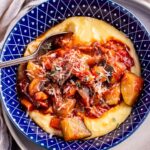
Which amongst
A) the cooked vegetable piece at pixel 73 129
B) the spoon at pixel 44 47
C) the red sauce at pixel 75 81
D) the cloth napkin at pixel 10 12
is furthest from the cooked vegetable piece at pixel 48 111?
the cloth napkin at pixel 10 12

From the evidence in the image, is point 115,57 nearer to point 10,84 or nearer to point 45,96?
point 45,96

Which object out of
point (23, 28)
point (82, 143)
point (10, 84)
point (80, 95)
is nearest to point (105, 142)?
point (82, 143)

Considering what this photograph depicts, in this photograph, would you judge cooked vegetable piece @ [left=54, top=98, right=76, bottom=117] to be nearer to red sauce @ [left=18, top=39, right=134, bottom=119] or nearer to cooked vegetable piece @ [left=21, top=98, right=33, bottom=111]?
red sauce @ [left=18, top=39, right=134, bottom=119]

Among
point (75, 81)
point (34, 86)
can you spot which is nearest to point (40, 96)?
point (34, 86)

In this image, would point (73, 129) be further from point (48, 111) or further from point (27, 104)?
point (27, 104)

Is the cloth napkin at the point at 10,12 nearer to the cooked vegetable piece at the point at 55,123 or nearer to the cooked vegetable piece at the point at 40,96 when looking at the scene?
the cooked vegetable piece at the point at 40,96
